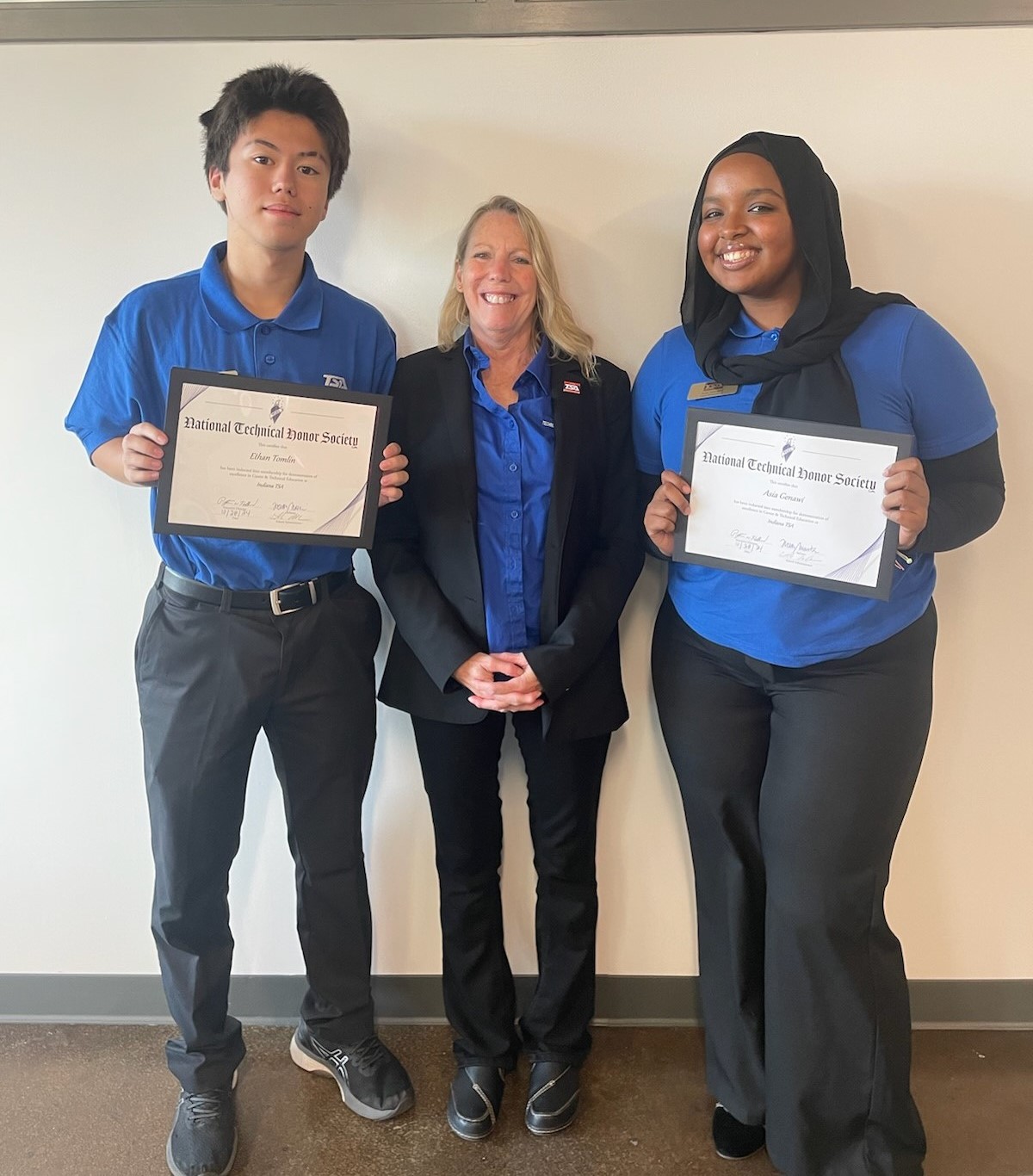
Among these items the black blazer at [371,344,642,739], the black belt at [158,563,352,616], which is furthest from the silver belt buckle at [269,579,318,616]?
A: the black blazer at [371,344,642,739]

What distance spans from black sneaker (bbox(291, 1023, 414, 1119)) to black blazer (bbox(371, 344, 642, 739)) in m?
0.83

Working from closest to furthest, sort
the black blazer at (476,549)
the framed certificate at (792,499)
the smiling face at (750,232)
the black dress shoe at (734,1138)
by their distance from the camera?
the framed certificate at (792,499)
the smiling face at (750,232)
the black blazer at (476,549)
the black dress shoe at (734,1138)

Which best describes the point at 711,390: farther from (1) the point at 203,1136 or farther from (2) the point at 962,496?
(1) the point at 203,1136

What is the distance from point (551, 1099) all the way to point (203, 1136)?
0.72 m

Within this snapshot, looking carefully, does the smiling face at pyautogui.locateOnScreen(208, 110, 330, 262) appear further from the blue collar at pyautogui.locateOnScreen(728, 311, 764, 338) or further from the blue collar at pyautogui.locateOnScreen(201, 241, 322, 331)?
the blue collar at pyautogui.locateOnScreen(728, 311, 764, 338)

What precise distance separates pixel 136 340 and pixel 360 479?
1.66 ft

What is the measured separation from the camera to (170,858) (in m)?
1.68

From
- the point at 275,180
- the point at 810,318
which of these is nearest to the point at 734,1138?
the point at 810,318

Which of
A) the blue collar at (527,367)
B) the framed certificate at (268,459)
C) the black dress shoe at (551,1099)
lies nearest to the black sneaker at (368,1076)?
the black dress shoe at (551,1099)

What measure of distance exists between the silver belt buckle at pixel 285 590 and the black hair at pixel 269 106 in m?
0.80

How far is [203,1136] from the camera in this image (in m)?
1.72

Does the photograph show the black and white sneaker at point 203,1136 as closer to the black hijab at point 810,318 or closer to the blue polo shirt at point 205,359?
the blue polo shirt at point 205,359

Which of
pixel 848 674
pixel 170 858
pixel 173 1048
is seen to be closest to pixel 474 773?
pixel 170 858

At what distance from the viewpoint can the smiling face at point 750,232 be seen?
1.51 metres
